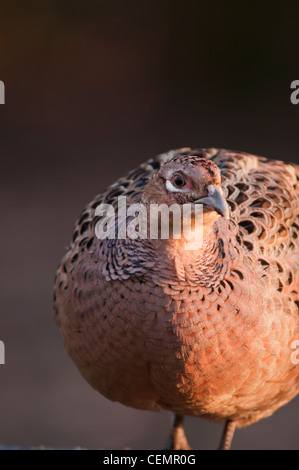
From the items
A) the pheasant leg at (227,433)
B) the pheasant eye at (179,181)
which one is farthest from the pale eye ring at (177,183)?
the pheasant leg at (227,433)

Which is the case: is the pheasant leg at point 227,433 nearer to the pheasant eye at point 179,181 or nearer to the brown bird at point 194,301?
the brown bird at point 194,301

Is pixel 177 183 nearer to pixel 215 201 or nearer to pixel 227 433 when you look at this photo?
pixel 215 201

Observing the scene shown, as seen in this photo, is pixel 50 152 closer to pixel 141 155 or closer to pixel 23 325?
pixel 141 155

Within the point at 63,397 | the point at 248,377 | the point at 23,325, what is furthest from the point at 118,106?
the point at 248,377

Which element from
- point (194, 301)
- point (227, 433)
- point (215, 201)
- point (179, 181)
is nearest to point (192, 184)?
point (179, 181)

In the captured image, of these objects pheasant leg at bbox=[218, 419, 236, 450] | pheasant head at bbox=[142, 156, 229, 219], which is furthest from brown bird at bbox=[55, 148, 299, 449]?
pheasant leg at bbox=[218, 419, 236, 450]

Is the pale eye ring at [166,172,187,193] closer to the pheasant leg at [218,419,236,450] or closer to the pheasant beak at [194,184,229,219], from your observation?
the pheasant beak at [194,184,229,219]

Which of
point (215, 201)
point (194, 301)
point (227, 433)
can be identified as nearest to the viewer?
point (215, 201)

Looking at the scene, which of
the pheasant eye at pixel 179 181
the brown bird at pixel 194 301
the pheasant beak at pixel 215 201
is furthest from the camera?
the brown bird at pixel 194 301
